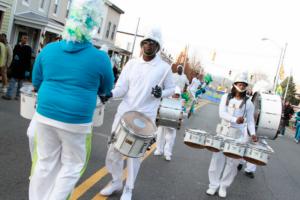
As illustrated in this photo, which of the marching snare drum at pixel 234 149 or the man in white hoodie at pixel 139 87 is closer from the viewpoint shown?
the man in white hoodie at pixel 139 87

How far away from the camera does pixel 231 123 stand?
6.55 meters

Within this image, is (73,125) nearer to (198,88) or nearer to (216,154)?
(216,154)

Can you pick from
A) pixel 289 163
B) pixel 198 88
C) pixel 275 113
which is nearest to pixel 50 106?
pixel 275 113

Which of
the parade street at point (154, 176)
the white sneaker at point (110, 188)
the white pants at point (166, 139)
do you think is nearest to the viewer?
the white sneaker at point (110, 188)

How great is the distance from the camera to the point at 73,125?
3.71 metres

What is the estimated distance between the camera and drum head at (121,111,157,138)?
14.7 ft

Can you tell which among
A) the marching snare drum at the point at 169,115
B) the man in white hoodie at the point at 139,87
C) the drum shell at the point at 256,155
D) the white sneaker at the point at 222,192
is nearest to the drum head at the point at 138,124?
the man in white hoodie at the point at 139,87

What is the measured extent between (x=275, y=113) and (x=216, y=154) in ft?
6.61

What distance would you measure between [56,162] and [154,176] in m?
3.18

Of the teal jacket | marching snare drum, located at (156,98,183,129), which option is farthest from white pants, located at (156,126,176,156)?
the teal jacket

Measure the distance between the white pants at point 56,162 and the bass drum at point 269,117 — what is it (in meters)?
4.77

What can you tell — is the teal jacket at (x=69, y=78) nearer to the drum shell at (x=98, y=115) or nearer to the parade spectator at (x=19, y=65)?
the drum shell at (x=98, y=115)

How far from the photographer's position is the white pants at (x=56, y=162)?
3.75 metres

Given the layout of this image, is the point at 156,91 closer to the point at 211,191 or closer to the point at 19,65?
the point at 211,191
